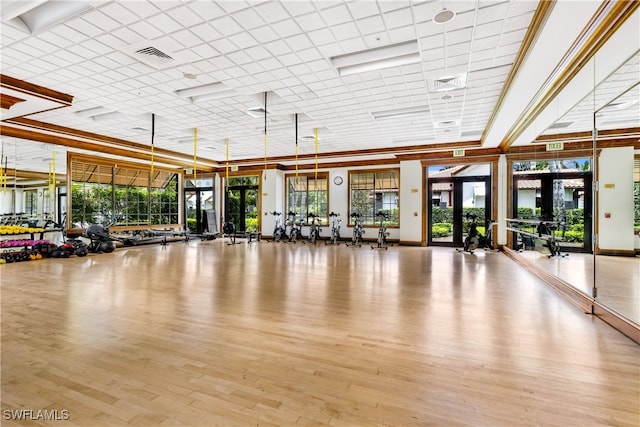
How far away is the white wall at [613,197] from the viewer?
405 cm

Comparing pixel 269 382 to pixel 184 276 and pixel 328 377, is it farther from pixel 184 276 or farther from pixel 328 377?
pixel 184 276

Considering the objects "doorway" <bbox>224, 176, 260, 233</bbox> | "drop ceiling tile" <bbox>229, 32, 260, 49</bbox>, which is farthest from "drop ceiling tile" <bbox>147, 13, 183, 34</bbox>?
"doorway" <bbox>224, 176, 260, 233</bbox>

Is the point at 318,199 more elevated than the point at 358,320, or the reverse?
the point at 318,199

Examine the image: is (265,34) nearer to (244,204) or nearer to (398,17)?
(398,17)

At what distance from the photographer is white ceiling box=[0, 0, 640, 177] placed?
140 inches

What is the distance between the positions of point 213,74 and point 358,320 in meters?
4.54

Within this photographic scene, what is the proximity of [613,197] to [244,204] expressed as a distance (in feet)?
40.8

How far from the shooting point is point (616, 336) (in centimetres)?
290

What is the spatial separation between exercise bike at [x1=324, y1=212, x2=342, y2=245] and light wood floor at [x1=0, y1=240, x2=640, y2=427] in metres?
6.59

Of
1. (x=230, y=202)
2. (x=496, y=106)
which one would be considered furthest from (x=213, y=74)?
(x=230, y=202)

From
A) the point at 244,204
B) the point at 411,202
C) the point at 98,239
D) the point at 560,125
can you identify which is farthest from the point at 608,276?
the point at 244,204

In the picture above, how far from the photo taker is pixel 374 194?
12.2 meters

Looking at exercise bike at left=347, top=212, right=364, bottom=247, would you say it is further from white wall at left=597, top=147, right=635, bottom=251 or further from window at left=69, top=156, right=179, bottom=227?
window at left=69, top=156, right=179, bottom=227

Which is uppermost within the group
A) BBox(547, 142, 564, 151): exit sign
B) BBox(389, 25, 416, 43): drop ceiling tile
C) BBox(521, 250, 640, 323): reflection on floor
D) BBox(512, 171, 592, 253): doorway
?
BBox(389, 25, 416, 43): drop ceiling tile
